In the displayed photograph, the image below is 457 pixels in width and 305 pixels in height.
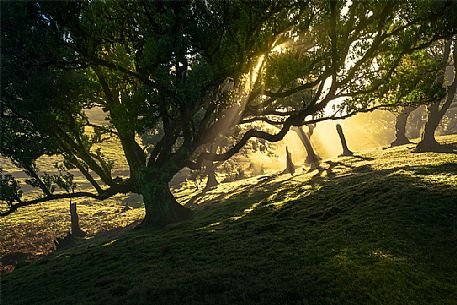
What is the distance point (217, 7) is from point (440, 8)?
459 inches

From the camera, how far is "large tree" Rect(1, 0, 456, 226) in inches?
622

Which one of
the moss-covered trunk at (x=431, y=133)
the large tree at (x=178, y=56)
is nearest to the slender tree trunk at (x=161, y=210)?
the large tree at (x=178, y=56)

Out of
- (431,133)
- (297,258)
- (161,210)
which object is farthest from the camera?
(431,133)

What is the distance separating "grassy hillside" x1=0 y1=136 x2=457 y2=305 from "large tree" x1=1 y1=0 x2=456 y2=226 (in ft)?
17.9

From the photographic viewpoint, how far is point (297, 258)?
13.1 metres

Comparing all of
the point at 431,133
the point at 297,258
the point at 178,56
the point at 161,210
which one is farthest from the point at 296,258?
the point at 431,133

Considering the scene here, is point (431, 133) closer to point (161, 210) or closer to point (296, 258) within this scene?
point (161, 210)

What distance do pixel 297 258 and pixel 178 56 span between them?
11.7 meters

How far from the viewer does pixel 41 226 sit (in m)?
45.1

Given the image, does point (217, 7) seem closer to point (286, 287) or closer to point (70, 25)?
point (70, 25)

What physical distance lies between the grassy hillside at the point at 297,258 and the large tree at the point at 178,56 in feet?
17.9

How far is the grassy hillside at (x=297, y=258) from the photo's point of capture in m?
10.2

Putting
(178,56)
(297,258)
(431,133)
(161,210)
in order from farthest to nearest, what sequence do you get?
1. (431,133)
2. (161,210)
3. (178,56)
4. (297,258)

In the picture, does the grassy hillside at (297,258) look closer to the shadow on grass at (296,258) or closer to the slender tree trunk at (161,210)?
the shadow on grass at (296,258)
